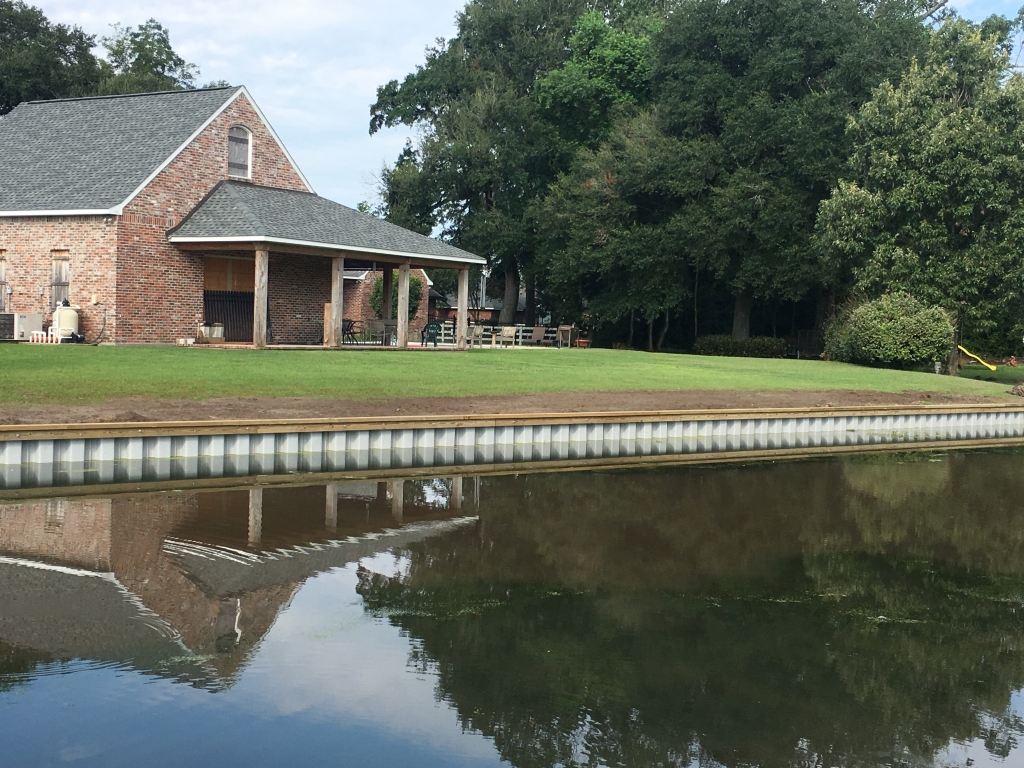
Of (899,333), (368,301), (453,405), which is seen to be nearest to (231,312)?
(453,405)

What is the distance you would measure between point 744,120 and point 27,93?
3368 centimetres

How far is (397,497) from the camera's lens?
13938 millimetres

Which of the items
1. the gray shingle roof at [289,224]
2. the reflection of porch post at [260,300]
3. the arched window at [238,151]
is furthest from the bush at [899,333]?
the arched window at [238,151]

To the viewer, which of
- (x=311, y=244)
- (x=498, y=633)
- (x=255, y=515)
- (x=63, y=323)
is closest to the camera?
(x=498, y=633)

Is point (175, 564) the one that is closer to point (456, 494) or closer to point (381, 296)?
point (456, 494)

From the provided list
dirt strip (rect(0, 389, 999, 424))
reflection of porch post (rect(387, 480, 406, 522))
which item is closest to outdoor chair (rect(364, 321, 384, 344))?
dirt strip (rect(0, 389, 999, 424))

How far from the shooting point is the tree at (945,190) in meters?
34.9

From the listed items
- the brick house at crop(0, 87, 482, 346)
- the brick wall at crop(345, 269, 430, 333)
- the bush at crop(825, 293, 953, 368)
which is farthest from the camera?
the brick wall at crop(345, 269, 430, 333)

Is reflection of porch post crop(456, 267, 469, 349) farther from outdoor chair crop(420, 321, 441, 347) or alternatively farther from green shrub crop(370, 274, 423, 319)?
green shrub crop(370, 274, 423, 319)

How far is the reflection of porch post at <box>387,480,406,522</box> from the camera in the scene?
12.9 m

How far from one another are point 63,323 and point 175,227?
13.0ft

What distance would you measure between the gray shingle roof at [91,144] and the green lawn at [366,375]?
5674 millimetres

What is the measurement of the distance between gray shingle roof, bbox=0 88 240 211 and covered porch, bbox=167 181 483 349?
1.86m

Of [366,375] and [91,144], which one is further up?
[91,144]
